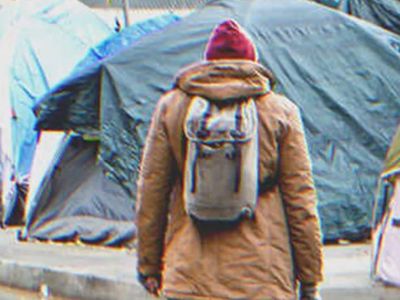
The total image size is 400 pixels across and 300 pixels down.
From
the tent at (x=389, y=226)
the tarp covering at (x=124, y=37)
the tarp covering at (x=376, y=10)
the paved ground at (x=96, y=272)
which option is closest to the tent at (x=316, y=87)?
the paved ground at (x=96, y=272)

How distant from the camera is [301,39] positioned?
516 inches

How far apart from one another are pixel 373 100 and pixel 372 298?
3.88m

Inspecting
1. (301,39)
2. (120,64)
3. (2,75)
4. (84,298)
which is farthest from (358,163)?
(2,75)

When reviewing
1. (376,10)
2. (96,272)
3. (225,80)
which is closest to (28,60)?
(376,10)

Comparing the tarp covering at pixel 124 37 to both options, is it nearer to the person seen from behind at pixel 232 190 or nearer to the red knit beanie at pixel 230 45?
the red knit beanie at pixel 230 45

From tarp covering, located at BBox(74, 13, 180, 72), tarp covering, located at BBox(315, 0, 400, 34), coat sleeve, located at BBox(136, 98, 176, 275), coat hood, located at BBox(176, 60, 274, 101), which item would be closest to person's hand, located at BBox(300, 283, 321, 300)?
coat sleeve, located at BBox(136, 98, 176, 275)

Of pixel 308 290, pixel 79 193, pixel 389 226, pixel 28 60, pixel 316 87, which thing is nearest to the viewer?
pixel 308 290

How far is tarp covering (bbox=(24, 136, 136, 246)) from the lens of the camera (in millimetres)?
13133

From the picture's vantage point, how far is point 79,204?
13.5 metres

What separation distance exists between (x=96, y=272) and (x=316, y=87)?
317 cm

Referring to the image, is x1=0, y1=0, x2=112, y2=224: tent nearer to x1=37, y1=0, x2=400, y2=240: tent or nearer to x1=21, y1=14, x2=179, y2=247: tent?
x1=21, y1=14, x2=179, y2=247: tent

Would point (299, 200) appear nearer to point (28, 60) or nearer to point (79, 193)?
point (79, 193)

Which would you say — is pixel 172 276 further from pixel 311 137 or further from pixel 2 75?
pixel 2 75

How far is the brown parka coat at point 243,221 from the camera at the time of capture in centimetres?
512
